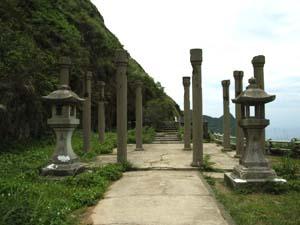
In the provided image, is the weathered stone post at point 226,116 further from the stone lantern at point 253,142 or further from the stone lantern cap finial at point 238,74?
the stone lantern at point 253,142

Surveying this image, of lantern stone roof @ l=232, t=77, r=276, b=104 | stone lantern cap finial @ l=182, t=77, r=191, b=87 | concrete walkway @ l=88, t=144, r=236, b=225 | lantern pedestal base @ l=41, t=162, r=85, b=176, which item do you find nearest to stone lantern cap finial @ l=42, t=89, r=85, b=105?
lantern pedestal base @ l=41, t=162, r=85, b=176

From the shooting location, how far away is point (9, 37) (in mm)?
17047

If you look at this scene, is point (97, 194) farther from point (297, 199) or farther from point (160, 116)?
point (160, 116)

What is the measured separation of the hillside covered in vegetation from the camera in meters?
16.3

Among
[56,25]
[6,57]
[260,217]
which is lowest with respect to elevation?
[260,217]

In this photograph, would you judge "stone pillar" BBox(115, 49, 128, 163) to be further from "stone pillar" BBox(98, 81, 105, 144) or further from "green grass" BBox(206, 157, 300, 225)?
"stone pillar" BBox(98, 81, 105, 144)

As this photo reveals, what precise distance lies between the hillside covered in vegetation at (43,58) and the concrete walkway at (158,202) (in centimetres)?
673

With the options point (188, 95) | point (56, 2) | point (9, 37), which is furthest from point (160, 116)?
point (9, 37)

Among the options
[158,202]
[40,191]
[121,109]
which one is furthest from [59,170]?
[158,202]

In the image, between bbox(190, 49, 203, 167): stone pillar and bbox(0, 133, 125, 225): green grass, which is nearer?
bbox(0, 133, 125, 225): green grass

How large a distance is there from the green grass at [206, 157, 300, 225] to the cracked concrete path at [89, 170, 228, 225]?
0.30 meters

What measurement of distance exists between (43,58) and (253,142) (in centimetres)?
1346

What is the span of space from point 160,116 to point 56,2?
11.9 m

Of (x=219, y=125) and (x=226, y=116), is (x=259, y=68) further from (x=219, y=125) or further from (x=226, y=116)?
(x=219, y=125)
